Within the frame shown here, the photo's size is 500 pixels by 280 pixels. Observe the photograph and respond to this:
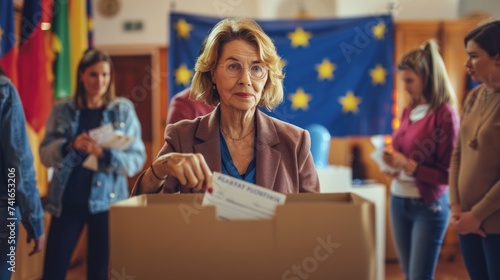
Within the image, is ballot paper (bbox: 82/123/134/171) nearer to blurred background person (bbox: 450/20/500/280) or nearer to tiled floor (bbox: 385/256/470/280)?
blurred background person (bbox: 450/20/500/280)

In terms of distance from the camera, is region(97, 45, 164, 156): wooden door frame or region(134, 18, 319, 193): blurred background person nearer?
region(134, 18, 319, 193): blurred background person

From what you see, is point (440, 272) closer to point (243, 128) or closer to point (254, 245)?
point (243, 128)

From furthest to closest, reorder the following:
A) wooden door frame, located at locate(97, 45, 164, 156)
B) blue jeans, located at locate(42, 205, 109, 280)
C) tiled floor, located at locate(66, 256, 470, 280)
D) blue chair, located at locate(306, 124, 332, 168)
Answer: wooden door frame, located at locate(97, 45, 164, 156), tiled floor, located at locate(66, 256, 470, 280), blue chair, located at locate(306, 124, 332, 168), blue jeans, located at locate(42, 205, 109, 280)

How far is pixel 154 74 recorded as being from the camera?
523 cm

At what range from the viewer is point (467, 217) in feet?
5.09

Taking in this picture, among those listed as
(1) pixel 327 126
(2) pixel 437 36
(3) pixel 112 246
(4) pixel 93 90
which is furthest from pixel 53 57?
(2) pixel 437 36

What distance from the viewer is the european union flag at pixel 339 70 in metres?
3.14

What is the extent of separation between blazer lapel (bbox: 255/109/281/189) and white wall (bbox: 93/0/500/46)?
3418mm

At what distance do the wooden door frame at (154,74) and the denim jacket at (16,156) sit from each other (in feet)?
12.0

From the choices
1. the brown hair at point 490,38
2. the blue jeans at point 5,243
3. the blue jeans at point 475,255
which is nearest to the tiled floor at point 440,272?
the blue jeans at point 475,255

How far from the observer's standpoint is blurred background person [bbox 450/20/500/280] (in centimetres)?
151

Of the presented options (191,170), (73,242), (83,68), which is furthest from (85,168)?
(191,170)

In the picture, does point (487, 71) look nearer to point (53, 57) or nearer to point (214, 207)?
point (214, 207)

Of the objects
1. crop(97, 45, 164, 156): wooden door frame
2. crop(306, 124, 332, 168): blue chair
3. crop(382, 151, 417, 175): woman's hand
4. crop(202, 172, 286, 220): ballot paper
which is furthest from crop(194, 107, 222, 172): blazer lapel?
crop(97, 45, 164, 156): wooden door frame
